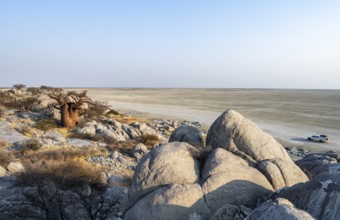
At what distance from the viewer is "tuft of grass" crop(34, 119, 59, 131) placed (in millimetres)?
28406

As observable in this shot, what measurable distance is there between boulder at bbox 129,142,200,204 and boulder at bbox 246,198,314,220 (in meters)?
2.73

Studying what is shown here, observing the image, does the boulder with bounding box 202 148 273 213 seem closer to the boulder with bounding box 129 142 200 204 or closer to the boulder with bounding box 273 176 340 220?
the boulder with bounding box 129 142 200 204

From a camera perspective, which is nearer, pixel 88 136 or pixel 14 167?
pixel 14 167

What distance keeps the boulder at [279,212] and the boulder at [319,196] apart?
1.26 meters

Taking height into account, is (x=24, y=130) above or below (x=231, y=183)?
below

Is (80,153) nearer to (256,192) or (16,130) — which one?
(16,130)

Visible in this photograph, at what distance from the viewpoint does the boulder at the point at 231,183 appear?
758cm

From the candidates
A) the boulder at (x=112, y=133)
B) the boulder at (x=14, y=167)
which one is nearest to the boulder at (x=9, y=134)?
the boulder at (x=112, y=133)

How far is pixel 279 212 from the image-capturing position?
5.03m

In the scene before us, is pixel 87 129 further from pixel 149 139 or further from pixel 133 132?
pixel 149 139

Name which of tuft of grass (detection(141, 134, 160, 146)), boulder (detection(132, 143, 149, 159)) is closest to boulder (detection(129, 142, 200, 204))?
boulder (detection(132, 143, 149, 159))

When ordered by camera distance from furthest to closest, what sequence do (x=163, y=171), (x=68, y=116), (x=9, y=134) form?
(x=68, y=116) → (x=9, y=134) → (x=163, y=171)

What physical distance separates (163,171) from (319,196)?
3.71 meters

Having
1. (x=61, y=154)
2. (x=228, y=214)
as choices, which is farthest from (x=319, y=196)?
(x=61, y=154)
